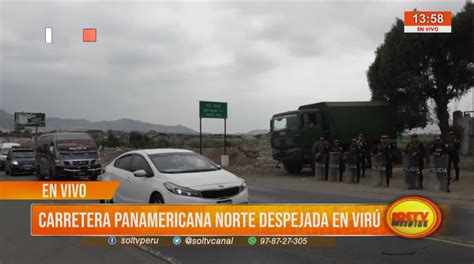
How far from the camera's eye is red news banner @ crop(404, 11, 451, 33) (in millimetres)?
18484

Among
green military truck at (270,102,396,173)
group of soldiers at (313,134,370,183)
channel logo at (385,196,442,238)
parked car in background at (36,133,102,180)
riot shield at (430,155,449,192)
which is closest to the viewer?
channel logo at (385,196,442,238)

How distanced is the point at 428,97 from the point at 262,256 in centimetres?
2494

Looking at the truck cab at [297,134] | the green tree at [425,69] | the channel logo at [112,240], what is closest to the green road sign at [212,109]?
the truck cab at [297,134]

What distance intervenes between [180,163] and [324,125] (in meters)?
13.2

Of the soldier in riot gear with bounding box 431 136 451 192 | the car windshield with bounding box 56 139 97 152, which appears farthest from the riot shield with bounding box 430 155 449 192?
the car windshield with bounding box 56 139 97 152

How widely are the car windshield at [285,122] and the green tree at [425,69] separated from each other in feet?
30.5

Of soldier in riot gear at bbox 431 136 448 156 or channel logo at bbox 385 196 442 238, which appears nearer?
channel logo at bbox 385 196 442 238

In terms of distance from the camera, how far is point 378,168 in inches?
668

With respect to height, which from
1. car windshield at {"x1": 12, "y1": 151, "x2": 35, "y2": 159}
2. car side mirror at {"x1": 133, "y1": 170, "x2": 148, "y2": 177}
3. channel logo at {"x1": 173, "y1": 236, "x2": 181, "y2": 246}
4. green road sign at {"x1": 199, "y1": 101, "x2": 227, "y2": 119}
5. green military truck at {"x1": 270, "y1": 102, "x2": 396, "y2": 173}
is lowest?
channel logo at {"x1": 173, "y1": 236, "x2": 181, "y2": 246}

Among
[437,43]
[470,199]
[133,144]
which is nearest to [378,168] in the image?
[470,199]

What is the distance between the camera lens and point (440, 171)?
14.8 m

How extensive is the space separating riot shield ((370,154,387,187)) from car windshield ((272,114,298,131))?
5446mm

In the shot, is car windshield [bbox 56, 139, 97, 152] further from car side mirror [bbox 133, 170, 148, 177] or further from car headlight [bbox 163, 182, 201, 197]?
car headlight [bbox 163, 182, 201, 197]

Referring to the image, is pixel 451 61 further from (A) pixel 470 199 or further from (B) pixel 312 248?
(B) pixel 312 248
